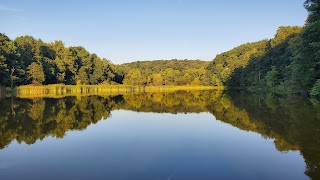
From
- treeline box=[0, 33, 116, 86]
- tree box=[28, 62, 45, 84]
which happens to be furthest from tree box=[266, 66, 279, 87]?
tree box=[28, 62, 45, 84]

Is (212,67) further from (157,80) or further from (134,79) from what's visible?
(134,79)

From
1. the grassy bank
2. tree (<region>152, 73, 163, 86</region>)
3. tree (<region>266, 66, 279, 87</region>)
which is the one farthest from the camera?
tree (<region>152, 73, 163, 86</region>)

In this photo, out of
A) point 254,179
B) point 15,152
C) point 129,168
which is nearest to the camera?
point 254,179

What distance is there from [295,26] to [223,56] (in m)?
74.3

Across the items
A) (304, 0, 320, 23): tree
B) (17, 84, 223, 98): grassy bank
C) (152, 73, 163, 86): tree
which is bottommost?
(17, 84, 223, 98): grassy bank

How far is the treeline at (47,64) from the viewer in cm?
6869

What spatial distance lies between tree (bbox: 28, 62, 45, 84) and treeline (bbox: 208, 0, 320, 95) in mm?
53515

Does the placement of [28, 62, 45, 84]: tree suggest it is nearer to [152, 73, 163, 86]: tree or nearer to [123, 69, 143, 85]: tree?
[123, 69, 143, 85]: tree

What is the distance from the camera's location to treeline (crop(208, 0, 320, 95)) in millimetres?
30469

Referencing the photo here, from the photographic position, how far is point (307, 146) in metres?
9.95

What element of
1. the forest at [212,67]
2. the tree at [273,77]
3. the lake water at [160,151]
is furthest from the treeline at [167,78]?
the lake water at [160,151]

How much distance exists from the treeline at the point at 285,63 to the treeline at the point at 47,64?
4691cm

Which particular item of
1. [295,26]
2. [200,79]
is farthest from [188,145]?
[200,79]

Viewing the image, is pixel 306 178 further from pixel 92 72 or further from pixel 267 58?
pixel 92 72
